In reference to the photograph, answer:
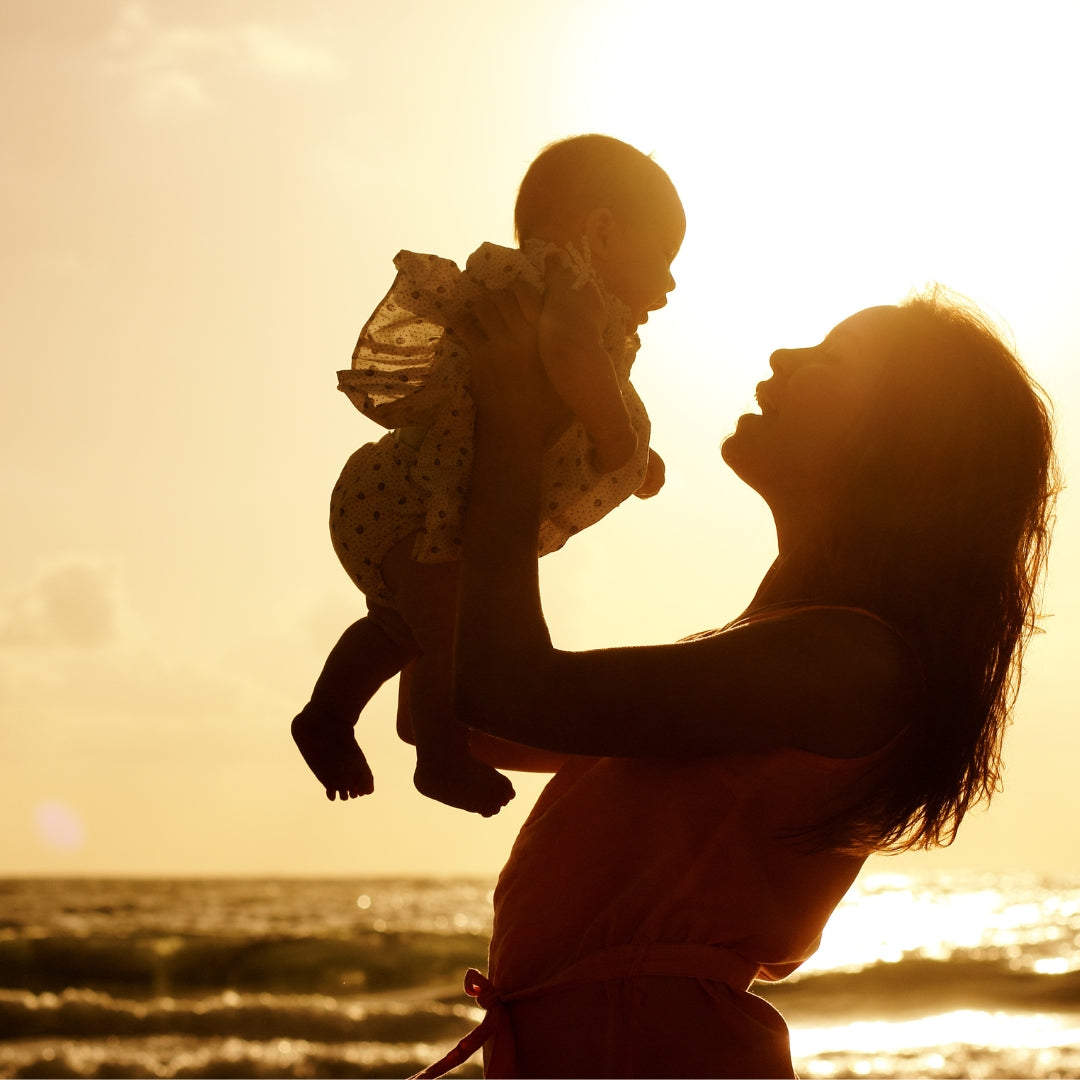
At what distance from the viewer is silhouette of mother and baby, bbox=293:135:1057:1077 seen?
165 cm

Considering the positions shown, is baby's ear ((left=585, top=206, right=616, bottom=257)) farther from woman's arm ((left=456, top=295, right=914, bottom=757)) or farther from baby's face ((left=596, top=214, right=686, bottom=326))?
woman's arm ((left=456, top=295, right=914, bottom=757))

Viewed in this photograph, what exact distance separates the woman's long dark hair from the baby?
42cm

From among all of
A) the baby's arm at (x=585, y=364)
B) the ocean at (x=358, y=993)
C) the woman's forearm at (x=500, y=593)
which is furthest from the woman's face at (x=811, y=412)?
the ocean at (x=358, y=993)

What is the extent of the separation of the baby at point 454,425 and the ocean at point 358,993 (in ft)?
28.1

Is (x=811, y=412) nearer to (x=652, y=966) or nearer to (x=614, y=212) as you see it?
(x=614, y=212)

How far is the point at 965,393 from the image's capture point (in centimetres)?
187

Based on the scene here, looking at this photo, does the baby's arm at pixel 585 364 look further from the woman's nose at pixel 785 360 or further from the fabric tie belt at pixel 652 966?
the fabric tie belt at pixel 652 966

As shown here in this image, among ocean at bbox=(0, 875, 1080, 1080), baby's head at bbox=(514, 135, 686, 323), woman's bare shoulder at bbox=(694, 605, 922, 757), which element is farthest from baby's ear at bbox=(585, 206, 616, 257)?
ocean at bbox=(0, 875, 1080, 1080)

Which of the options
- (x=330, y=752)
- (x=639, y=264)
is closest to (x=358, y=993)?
(x=330, y=752)

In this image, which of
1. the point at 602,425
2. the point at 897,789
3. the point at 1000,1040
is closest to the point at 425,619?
the point at 602,425

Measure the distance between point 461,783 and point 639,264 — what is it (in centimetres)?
99

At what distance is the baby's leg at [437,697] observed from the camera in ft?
7.08

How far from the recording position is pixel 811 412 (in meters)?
1.96

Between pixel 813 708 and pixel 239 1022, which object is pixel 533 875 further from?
pixel 239 1022
